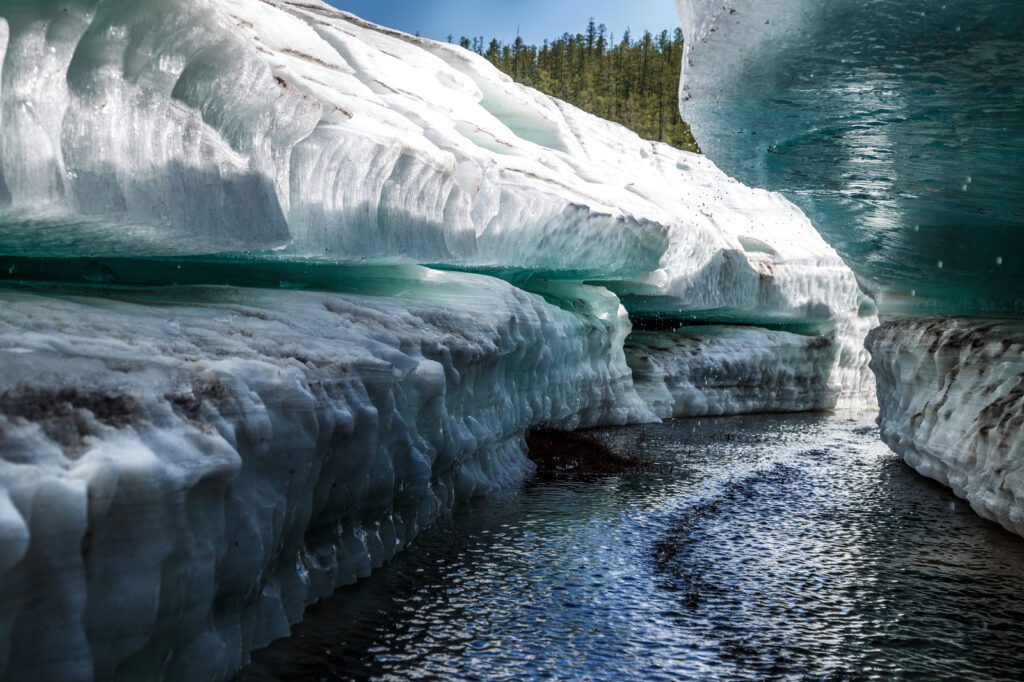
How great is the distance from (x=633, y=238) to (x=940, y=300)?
15.6ft

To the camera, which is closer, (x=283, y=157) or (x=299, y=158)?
(x=283, y=157)

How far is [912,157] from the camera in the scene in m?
8.76

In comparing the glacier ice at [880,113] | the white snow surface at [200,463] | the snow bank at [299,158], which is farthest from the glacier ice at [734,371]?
the white snow surface at [200,463]

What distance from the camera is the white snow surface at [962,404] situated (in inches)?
325

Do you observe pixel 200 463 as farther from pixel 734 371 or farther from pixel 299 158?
pixel 734 371

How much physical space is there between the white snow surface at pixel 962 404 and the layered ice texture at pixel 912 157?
0.09 feet

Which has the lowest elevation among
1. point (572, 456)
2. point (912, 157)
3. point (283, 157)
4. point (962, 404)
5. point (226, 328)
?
point (572, 456)

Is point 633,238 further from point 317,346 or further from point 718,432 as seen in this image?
point 317,346

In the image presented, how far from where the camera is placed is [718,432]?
16094 millimetres

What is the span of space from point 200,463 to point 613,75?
67580 millimetres

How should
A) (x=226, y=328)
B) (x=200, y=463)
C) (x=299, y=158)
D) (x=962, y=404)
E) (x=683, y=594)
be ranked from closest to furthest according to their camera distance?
(x=200, y=463), (x=226, y=328), (x=683, y=594), (x=299, y=158), (x=962, y=404)

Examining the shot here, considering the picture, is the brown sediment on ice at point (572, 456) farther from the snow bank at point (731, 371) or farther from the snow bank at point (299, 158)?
the snow bank at point (731, 371)

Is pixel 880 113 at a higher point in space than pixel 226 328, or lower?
higher

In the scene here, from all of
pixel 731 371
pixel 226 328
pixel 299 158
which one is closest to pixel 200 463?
pixel 226 328
